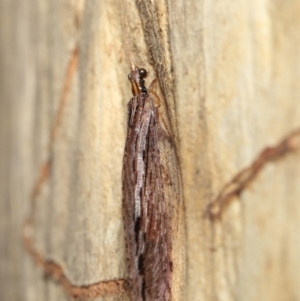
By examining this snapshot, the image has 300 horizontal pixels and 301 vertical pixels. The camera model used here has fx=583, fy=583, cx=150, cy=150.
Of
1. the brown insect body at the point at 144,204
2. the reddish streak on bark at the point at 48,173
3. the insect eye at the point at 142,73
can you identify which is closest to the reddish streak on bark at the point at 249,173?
the reddish streak on bark at the point at 48,173

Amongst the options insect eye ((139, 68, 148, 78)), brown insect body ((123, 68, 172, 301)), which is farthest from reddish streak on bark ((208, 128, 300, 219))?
insect eye ((139, 68, 148, 78))

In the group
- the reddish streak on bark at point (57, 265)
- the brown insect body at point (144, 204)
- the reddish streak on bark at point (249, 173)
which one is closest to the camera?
the reddish streak on bark at point (249, 173)

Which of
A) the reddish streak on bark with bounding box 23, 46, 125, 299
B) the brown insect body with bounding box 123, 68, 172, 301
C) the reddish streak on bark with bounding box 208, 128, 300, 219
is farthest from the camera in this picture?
the reddish streak on bark with bounding box 23, 46, 125, 299

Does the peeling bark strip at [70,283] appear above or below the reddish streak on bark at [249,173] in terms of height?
below

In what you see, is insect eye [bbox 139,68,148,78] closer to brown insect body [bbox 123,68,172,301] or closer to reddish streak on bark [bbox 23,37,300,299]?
brown insect body [bbox 123,68,172,301]

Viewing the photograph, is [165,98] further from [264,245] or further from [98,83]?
[264,245]

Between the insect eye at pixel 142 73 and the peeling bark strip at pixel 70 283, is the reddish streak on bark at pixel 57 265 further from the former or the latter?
the insect eye at pixel 142 73

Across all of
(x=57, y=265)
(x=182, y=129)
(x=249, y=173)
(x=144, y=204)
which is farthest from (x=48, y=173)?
(x=249, y=173)
